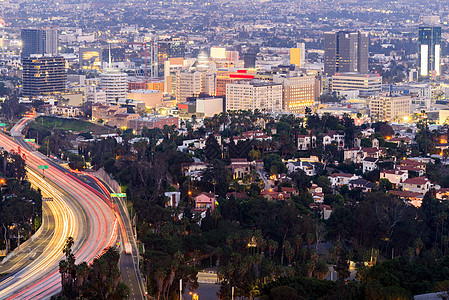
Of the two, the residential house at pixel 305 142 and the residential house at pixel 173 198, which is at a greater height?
the residential house at pixel 305 142

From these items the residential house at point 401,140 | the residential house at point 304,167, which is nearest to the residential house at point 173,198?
the residential house at point 304,167

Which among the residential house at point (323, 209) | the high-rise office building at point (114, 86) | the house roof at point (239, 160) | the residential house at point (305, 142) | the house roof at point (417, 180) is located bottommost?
the residential house at point (323, 209)

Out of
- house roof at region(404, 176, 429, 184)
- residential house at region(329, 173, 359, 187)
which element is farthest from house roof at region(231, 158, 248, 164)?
house roof at region(404, 176, 429, 184)

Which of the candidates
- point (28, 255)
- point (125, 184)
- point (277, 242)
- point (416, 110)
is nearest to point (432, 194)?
point (277, 242)

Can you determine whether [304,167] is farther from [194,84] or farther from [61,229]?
[194,84]

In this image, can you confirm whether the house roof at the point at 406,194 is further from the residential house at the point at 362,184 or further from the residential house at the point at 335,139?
the residential house at the point at 335,139

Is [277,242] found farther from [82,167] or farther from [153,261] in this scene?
[82,167]

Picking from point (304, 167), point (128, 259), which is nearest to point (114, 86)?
point (304, 167)

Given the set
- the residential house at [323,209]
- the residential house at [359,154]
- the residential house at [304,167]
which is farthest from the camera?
the residential house at [359,154]
